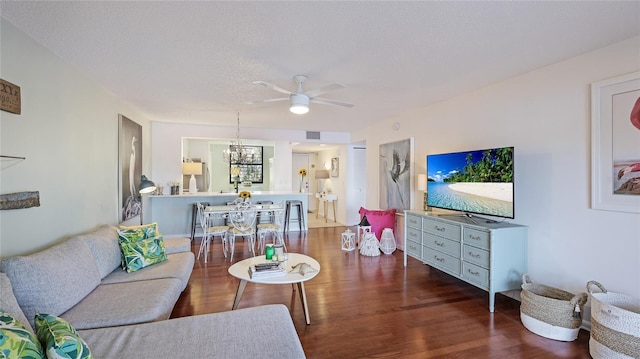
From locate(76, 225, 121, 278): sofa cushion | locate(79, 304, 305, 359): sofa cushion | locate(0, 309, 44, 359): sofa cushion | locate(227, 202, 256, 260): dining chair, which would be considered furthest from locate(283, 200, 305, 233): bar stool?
locate(0, 309, 44, 359): sofa cushion

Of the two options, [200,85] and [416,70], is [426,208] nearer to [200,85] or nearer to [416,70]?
[416,70]

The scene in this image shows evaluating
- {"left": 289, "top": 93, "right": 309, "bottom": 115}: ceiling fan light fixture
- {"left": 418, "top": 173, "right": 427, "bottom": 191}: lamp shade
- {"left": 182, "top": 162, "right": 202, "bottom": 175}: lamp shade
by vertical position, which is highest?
{"left": 289, "top": 93, "right": 309, "bottom": 115}: ceiling fan light fixture

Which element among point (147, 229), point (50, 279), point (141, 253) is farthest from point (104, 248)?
point (50, 279)

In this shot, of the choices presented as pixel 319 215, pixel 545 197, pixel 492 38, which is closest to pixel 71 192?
pixel 492 38

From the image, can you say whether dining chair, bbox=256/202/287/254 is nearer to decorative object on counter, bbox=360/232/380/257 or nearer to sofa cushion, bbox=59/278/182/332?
decorative object on counter, bbox=360/232/380/257

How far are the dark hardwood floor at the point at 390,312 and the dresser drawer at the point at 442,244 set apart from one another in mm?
444

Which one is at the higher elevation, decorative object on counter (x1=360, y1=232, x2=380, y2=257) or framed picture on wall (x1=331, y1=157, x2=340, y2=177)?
framed picture on wall (x1=331, y1=157, x2=340, y2=177)

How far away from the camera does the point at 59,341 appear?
110 centimetres

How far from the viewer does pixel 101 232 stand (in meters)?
2.70

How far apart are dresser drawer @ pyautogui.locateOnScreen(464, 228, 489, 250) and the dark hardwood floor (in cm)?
62

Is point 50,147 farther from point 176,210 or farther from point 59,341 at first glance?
point 176,210

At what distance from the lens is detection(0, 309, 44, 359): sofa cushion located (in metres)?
1.01

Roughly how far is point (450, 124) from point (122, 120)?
4570mm

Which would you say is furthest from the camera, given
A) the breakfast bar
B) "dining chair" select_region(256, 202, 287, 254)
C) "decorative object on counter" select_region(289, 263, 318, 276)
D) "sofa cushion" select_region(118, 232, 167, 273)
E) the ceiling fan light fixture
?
the breakfast bar
